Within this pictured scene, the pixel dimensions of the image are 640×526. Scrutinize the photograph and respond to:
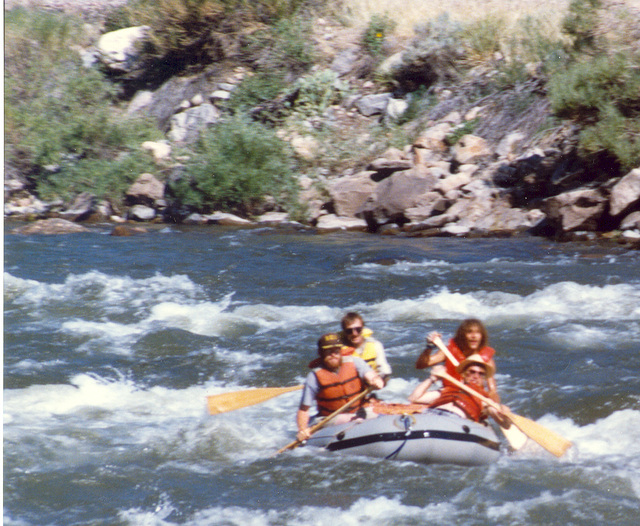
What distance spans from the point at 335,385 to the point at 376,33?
642 inches

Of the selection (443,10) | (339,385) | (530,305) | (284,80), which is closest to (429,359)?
(339,385)

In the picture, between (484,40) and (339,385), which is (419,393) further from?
(484,40)

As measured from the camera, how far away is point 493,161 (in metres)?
14.7

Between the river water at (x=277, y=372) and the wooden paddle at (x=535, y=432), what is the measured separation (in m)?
0.11

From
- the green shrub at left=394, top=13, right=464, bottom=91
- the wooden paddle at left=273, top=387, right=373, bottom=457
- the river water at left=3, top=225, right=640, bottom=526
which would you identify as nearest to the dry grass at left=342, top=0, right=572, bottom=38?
the green shrub at left=394, top=13, right=464, bottom=91

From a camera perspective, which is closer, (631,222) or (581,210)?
(631,222)

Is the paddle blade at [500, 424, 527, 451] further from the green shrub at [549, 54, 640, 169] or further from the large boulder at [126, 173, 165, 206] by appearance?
A: the large boulder at [126, 173, 165, 206]

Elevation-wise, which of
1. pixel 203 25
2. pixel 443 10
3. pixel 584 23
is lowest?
pixel 584 23

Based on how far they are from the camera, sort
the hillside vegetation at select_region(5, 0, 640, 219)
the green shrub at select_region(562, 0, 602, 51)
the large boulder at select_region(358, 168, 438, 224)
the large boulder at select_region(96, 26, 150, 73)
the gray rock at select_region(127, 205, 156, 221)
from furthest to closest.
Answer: the large boulder at select_region(96, 26, 150, 73) < the gray rock at select_region(127, 205, 156, 221) < the green shrub at select_region(562, 0, 602, 51) < the hillside vegetation at select_region(5, 0, 640, 219) < the large boulder at select_region(358, 168, 438, 224)

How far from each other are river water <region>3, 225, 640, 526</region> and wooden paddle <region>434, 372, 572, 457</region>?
0.36 feet

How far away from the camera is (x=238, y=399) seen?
539 cm

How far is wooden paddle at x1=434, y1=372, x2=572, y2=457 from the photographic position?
466 cm

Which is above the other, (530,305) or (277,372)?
(530,305)

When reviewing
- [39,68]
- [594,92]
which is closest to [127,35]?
[39,68]
